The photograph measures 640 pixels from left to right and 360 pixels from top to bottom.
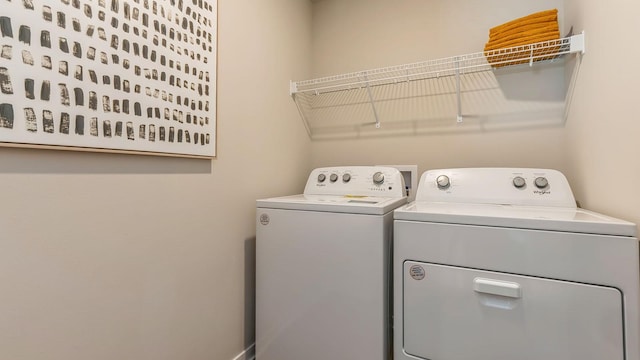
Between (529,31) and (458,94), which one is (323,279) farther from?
(529,31)

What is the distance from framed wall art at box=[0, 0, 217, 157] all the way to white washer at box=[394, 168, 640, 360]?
96 cm

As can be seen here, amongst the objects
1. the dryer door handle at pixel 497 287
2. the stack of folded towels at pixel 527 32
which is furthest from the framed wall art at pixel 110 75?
the stack of folded towels at pixel 527 32

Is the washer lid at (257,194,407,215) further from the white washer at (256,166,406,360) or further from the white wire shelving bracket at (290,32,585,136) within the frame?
the white wire shelving bracket at (290,32,585,136)

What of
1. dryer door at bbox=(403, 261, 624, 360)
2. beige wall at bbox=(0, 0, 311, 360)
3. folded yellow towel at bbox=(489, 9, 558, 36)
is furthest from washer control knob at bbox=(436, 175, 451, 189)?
beige wall at bbox=(0, 0, 311, 360)

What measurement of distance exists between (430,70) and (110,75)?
5.42ft

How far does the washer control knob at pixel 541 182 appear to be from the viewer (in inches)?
51.1

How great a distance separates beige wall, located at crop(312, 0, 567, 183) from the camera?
1594 millimetres

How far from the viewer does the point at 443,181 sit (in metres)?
1.46

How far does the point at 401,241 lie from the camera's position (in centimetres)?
110

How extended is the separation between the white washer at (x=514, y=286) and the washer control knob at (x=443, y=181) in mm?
397

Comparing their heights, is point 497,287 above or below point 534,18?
below

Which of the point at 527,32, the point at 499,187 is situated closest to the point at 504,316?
the point at 499,187

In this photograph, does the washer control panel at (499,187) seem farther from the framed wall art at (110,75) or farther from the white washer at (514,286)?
the framed wall art at (110,75)

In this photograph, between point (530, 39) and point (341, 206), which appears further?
point (530, 39)
